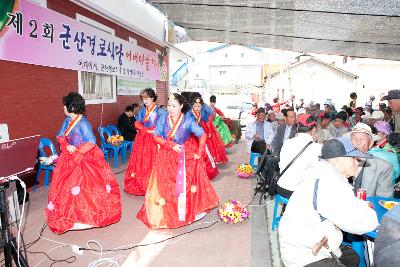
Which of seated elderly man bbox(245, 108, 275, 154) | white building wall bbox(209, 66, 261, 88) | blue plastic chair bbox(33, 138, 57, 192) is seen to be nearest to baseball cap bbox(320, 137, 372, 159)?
seated elderly man bbox(245, 108, 275, 154)

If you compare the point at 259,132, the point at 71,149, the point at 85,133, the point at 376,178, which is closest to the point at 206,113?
the point at 259,132

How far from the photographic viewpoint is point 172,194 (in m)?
4.21

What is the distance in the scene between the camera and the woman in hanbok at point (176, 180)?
4.20 m

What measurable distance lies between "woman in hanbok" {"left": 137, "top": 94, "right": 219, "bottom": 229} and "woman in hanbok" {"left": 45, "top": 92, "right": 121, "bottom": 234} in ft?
1.81

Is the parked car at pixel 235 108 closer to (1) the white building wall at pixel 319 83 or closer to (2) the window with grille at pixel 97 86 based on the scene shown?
(1) the white building wall at pixel 319 83

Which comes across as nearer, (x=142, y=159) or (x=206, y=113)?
(x=142, y=159)

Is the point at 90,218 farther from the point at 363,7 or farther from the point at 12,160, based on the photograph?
the point at 363,7

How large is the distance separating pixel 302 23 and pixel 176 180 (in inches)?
217

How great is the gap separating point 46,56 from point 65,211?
10.0 ft

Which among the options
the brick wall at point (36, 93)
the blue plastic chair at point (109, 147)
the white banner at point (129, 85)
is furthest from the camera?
the white banner at point (129, 85)

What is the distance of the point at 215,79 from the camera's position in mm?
38500

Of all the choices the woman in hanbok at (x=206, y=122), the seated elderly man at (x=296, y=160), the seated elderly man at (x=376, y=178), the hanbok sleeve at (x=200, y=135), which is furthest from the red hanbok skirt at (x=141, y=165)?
the seated elderly man at (x=376, y=178)

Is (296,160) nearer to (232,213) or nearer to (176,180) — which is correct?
(232,213)

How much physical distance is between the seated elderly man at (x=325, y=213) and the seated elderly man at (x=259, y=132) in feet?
14.4
